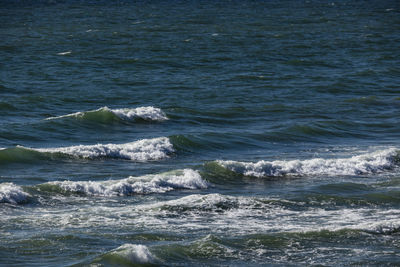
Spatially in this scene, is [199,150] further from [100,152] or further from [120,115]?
[120,115]

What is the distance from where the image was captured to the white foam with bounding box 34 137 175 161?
24.0 meters

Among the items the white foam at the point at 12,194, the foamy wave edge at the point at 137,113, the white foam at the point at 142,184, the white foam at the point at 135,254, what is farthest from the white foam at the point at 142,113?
the white foam at the point at 135,254

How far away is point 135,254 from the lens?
46.8 ft

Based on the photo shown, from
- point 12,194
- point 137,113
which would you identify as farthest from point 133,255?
point 137,113

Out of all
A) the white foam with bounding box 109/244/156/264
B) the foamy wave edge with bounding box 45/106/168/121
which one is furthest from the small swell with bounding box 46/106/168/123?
the white foam with bounding box 109/244/156/264

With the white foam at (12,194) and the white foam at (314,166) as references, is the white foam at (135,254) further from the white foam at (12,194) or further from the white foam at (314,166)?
the white foam at (314,166)

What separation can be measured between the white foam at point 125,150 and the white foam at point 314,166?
2768mm

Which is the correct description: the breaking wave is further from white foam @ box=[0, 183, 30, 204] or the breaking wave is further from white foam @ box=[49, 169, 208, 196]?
white foam @ box=[0, 183, 30, 204]

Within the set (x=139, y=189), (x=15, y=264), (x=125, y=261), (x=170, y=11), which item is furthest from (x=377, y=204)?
(x=170, y=11)

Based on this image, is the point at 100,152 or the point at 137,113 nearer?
the point at 100,152

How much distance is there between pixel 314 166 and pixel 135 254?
965 centimetres

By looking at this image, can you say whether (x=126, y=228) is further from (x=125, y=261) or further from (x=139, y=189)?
(x=139, y=189)

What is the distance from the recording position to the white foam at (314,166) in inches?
877

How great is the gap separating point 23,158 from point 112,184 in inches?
177
